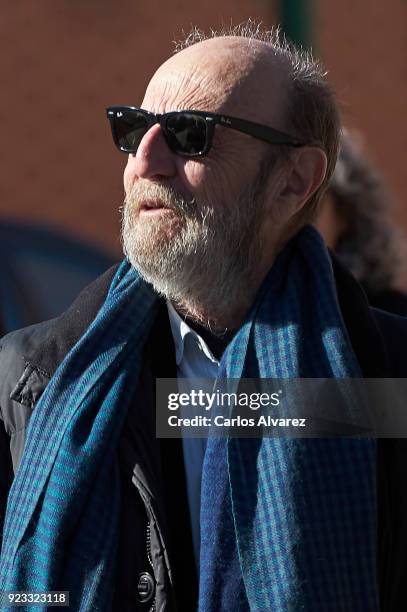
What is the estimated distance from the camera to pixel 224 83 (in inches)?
89.4

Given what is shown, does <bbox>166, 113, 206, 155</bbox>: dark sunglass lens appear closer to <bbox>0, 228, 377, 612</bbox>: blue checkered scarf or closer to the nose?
the nose

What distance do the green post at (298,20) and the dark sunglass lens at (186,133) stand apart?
6.25 meters

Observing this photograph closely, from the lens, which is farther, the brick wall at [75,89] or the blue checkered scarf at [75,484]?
the brick wall at [75,89]

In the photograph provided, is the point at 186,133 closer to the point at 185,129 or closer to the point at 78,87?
the point at 185,129

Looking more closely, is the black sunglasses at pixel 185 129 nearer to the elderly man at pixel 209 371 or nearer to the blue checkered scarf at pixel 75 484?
the elderly man at pixel 209 371

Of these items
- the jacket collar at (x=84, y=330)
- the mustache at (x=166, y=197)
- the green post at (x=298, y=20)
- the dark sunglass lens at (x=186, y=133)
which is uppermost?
the green post at (x=298, y=20)

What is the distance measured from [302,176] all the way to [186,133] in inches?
13.1

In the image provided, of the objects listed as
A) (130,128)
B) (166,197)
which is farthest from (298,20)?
(166,197)

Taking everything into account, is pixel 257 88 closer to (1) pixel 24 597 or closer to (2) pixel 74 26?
(1) pixel 24 597

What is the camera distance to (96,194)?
7734 mm

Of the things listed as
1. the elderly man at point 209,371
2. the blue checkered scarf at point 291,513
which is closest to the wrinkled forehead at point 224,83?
the elderly man at point 209,371

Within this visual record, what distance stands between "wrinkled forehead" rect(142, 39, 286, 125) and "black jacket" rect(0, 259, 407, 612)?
442 mm

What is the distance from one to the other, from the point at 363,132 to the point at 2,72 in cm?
321

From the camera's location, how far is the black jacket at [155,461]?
80.0 inches
